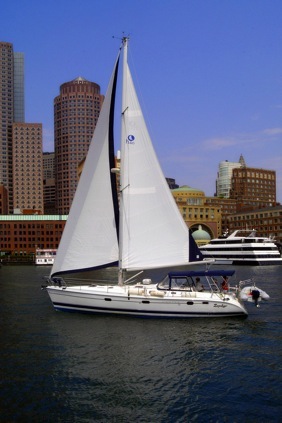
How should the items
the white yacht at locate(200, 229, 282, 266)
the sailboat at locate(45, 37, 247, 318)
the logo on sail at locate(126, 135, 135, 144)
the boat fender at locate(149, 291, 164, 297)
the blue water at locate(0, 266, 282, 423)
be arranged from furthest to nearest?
the white yacht at locate(200, 229, 282, 266)
the logo on sail at locate(126, 135, 135, 144)
the sailboat at locate(45, 37, 247, 318)
the boat fender at locate(149, 291, 164, 297)
the blue water at locate(0, 266, 282, 423)

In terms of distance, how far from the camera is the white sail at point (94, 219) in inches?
1661

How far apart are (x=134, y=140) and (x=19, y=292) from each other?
32.6 metres

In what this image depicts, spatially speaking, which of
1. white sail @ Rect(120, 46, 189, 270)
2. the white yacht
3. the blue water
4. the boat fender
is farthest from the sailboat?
the white yacht

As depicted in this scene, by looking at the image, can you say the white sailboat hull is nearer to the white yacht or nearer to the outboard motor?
the outboard motor

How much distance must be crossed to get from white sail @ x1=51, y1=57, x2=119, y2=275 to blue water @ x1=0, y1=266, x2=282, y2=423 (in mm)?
4484

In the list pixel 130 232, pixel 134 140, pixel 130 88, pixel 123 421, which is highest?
pixel 130 88

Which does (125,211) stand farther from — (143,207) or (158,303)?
(158,303)

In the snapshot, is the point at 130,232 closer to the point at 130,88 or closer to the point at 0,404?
the point at 130,88

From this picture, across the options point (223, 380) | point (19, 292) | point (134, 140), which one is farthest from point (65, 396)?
point (19, 292)

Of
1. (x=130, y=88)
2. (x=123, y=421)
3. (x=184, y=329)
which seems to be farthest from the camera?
(x=130, y=88)

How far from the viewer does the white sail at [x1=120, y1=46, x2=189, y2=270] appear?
42.2 meters

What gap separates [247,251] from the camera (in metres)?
140

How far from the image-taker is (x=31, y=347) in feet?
112

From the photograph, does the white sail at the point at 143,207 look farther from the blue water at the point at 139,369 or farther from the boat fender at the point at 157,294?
the blue water at the point at 139,369
